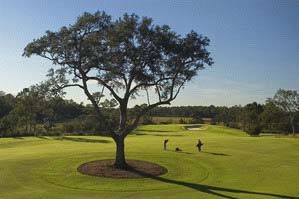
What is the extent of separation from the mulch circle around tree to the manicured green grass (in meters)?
1.12

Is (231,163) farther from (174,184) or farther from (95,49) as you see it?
(95,49)

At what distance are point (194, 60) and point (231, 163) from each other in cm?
1355

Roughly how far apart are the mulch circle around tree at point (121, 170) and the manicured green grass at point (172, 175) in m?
1.12

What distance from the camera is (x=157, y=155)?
46062 millimetres

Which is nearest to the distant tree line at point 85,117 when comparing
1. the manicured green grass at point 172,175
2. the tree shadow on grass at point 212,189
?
the manicured green grass at point 172,175

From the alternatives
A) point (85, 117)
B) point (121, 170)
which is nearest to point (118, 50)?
point (121, 170)

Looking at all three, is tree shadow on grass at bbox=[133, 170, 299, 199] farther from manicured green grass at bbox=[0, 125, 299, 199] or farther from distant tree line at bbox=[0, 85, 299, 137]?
distant tree line at bbox=[0, 85, 299, 137]

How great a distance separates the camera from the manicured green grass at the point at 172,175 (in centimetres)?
2927

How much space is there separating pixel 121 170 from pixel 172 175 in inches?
196

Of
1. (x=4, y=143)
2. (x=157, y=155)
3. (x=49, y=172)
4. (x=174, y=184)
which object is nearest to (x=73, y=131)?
(x=4, y=143)

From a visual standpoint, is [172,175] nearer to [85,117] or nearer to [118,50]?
[118,50]

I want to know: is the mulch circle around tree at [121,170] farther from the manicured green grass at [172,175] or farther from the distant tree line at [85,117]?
the distant tree line at [85,117]

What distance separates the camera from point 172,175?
35688 millimetres

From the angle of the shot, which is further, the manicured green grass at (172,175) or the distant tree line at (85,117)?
the distant tree line at (85,117)
